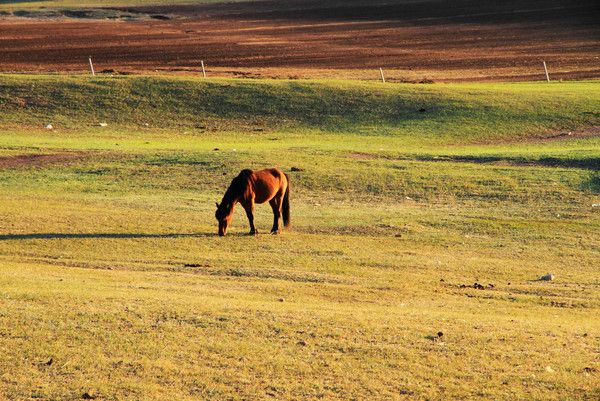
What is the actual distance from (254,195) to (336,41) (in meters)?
56.8

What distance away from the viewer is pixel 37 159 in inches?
1249

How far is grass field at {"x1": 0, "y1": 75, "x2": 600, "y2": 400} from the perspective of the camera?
1187 cm

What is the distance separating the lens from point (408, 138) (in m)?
36.8

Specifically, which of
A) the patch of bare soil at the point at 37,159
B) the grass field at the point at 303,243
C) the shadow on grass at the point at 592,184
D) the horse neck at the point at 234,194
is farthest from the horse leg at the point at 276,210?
the patch of bare soil at the point at 37,159

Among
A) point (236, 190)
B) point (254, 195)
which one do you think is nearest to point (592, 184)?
point (254, 195)

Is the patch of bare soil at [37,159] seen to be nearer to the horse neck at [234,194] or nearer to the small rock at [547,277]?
the horse neck at [234,194]

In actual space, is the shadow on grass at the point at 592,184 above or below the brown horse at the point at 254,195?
below

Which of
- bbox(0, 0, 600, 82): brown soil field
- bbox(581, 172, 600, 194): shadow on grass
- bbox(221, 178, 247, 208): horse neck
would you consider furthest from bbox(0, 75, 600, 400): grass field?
bbox(0, 0, 600, 82): brown soil field

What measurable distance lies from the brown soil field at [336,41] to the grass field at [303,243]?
1174cm

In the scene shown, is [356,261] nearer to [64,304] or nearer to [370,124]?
[64,304]

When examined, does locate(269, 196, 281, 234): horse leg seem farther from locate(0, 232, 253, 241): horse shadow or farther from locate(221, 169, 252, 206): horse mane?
locate(221, 169, 252, 206): horse mane

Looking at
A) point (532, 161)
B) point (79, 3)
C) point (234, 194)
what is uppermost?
point (234, 194)

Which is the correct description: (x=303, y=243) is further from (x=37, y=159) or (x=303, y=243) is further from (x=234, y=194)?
(x=37, y=159)

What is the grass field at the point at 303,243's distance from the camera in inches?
467
